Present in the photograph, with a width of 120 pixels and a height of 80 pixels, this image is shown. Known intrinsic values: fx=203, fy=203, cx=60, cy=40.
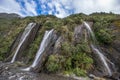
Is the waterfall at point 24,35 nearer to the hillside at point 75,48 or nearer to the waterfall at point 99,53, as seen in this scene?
the hillside at point 75,48

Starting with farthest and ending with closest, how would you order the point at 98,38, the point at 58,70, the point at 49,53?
the point at 98,38
the point at 49,53
the point at 58,70

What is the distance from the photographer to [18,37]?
4709 cm

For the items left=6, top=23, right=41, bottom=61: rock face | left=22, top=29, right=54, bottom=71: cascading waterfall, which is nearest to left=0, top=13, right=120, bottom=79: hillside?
left=6, top=23, right=41, bottom=61: rock face

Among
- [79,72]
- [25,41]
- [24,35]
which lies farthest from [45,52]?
[24,35]

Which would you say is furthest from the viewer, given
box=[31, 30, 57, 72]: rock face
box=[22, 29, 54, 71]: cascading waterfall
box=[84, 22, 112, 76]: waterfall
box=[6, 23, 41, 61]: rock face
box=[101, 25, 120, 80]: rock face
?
box=[6, 23, 41, 61]: rock face

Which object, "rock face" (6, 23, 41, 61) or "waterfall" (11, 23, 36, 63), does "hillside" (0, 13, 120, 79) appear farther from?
"waterfall" (11, 23, 36, 63)

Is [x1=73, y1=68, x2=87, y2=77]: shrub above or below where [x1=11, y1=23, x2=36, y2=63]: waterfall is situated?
below

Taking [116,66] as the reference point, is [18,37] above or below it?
above

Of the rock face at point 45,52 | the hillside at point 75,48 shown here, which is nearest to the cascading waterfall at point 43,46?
the rock face at point 45,52

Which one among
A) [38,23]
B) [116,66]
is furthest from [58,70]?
[38,23]

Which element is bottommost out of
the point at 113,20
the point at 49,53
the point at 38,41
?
the point at 49,53

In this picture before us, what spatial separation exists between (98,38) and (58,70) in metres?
11.1

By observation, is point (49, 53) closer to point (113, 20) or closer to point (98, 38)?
point (98, 38)

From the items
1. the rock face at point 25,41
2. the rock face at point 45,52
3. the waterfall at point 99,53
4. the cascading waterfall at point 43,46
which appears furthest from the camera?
the rock face at point 25,41
